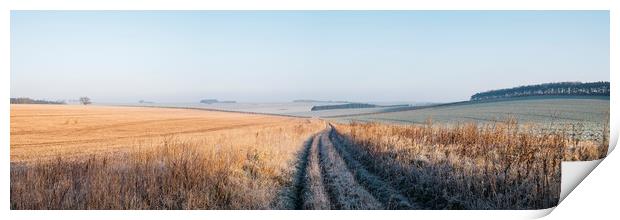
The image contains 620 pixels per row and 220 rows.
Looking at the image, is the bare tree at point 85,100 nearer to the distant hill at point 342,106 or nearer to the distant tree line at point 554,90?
the distant hill at point 342,106

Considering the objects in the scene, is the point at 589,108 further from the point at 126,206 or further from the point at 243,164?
the point at 126,206

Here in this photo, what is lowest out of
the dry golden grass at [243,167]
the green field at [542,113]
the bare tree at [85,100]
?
the dry golden grass at [243,167]

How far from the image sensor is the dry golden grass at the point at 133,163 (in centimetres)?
721

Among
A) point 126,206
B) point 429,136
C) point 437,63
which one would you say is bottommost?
point 126,206

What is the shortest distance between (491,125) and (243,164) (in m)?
4.24

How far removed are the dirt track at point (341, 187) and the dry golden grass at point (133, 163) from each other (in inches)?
15.9

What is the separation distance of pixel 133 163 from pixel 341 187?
3140 millimetres

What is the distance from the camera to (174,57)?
8586 millimetres

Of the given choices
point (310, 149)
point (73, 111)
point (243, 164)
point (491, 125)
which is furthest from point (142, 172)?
point (310, 149)

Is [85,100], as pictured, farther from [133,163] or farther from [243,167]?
[243,167]

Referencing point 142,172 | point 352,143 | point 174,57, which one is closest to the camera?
point 142,172
